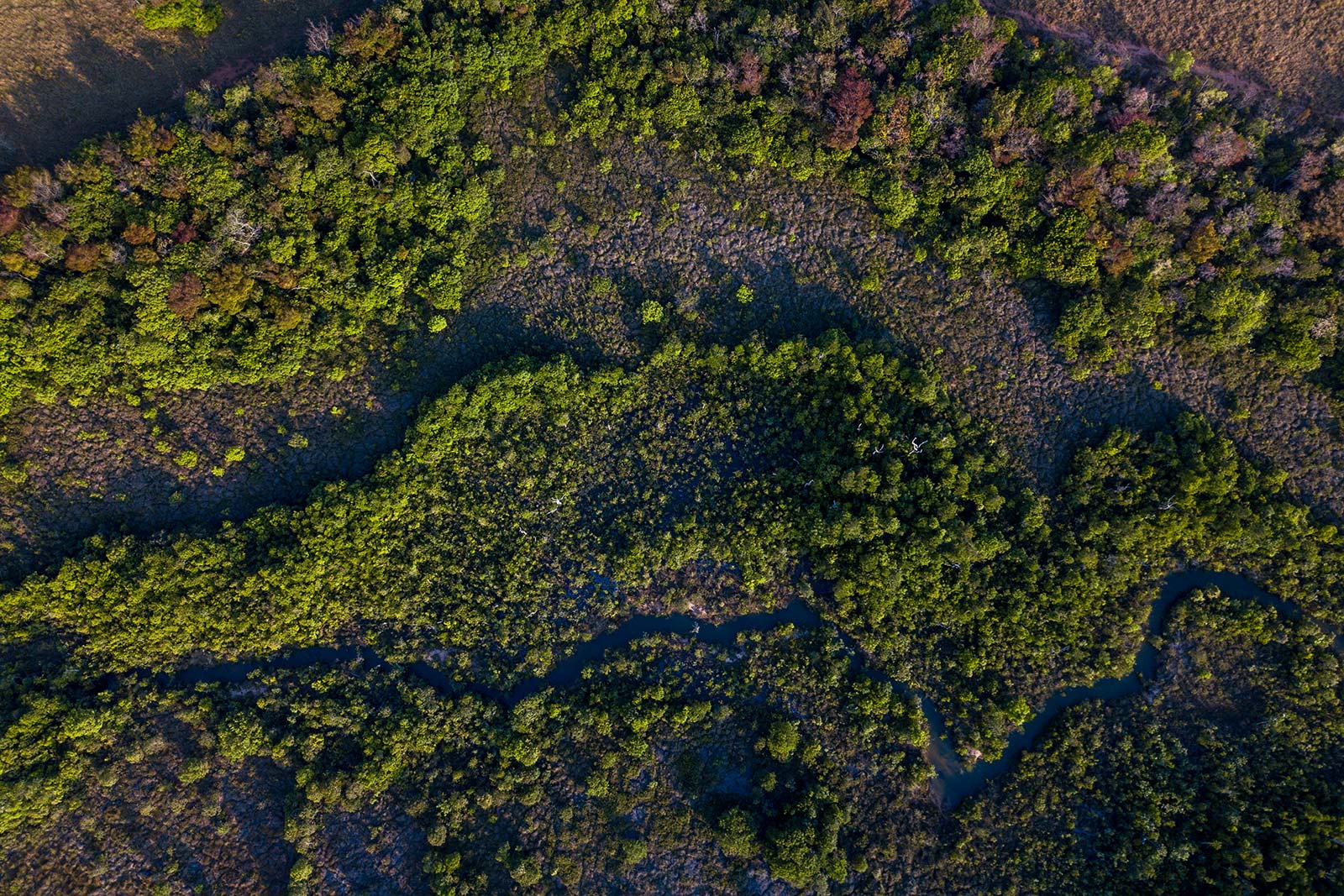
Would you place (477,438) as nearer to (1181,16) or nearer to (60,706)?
(60,706)

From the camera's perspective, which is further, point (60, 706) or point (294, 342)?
point (294, 342)

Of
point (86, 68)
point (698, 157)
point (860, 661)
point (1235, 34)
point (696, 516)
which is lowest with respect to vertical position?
point (860, 661)

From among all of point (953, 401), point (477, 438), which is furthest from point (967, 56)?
point (477, 438)

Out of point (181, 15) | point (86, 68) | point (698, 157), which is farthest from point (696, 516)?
point (86, 68)

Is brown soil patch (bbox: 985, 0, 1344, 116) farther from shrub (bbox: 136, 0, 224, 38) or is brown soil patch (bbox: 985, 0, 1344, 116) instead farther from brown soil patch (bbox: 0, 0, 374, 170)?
shrub (bbox: 136, 0, 224, 38)

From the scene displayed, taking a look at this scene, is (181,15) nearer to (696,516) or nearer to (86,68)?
(86,68)

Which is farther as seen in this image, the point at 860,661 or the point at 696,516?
the point at 860,661

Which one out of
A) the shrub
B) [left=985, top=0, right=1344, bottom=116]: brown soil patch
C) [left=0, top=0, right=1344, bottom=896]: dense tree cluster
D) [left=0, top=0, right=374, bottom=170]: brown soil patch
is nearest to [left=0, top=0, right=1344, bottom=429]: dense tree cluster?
[left=0, top=0, right=1344, bottom=896]: dense tree cluster

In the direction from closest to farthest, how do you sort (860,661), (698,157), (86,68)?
(860,661) → (86,68) → (698,157)
